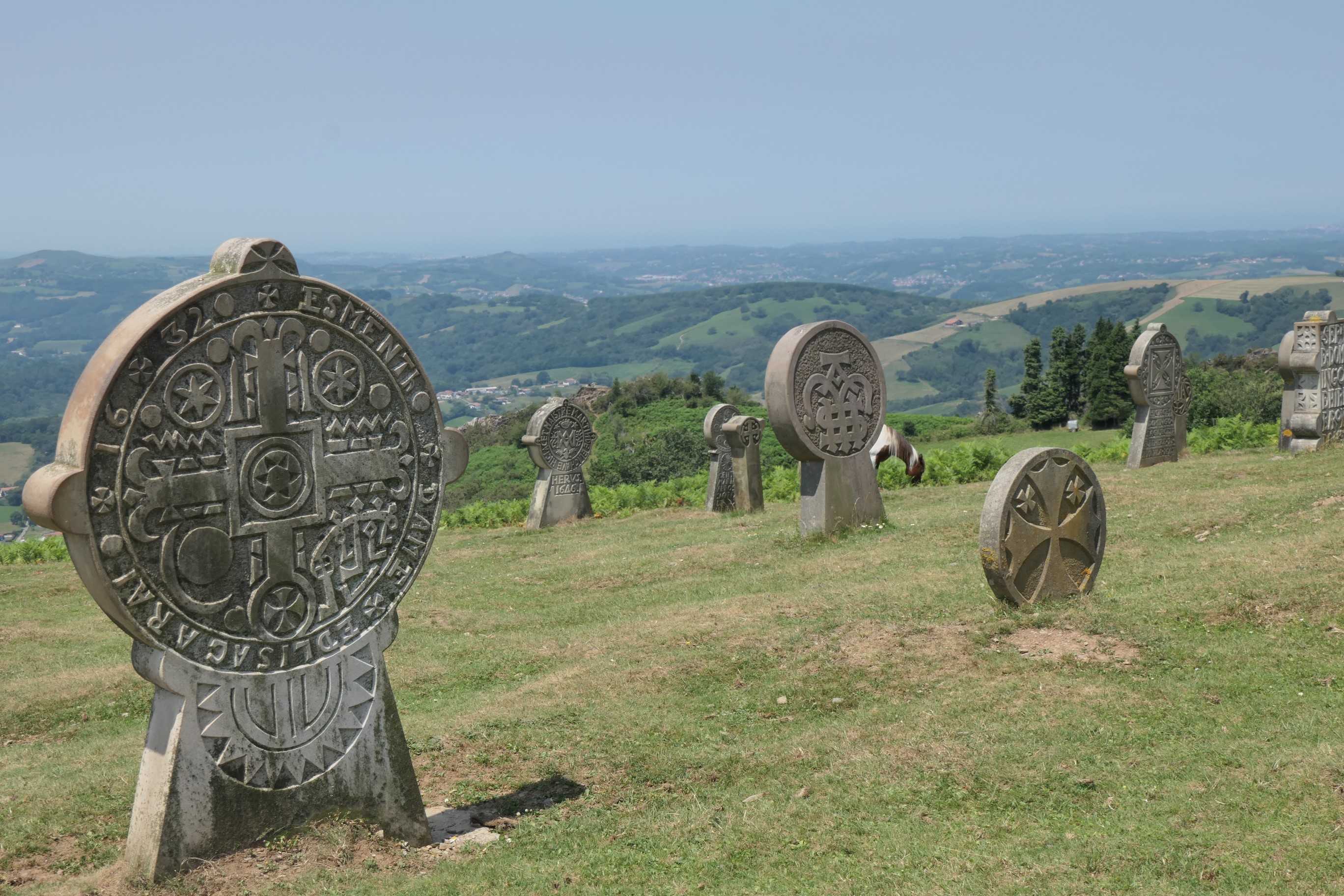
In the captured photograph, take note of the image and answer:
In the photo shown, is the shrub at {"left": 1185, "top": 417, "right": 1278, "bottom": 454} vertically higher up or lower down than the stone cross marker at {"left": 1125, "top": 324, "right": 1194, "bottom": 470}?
lower down

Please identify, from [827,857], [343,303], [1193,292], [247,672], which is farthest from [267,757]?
[1193,292]

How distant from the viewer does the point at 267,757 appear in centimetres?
574

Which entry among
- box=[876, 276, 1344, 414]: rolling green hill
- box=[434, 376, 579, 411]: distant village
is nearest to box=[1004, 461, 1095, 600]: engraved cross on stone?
box=[876, 276, 1344, 414]: rolling green hill

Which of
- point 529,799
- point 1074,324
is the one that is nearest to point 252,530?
point 529,799

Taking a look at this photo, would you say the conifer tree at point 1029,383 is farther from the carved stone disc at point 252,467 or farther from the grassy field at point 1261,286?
the grassy field at point 1261,286

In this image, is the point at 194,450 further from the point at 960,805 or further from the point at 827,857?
the point at 960,805

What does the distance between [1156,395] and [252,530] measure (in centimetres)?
1845

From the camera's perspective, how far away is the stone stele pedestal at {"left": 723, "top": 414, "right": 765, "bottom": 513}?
20.5m

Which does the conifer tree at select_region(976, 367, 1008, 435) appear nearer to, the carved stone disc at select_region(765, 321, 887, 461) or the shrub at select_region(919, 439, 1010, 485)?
the shrub at select_region(919, 439, 1010, 485)

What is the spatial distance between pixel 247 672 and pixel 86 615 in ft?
34.1

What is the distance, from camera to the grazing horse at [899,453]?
2192cm

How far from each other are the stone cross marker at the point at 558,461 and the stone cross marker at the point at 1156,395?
34.3 feet

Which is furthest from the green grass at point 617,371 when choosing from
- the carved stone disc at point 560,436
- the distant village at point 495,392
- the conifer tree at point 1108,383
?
the carved stone disc at point 560,436

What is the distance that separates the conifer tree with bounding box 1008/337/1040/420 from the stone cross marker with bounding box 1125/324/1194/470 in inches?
1215
